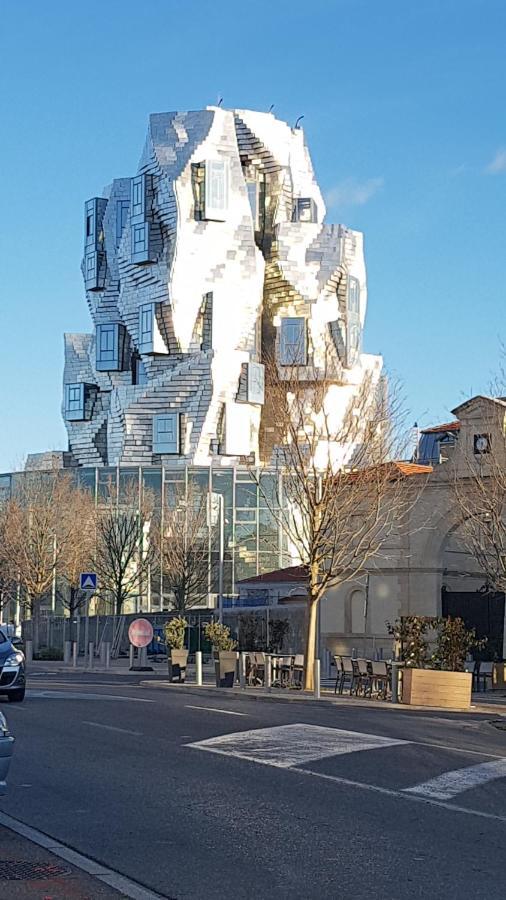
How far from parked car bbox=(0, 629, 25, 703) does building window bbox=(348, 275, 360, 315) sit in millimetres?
82216

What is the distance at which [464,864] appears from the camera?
936cm

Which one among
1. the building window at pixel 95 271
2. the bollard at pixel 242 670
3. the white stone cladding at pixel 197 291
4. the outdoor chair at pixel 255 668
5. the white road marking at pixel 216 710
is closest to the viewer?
the white road marking at pixel 216 710

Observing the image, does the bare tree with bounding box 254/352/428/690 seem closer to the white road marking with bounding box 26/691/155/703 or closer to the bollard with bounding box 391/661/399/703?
the bollard with bounding box 391/661/399/703

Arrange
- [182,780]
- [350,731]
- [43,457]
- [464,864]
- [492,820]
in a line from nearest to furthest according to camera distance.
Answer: [464,864] < [492,820] < [182,780] < [350,731] < [43,457]

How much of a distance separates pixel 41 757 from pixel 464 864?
7380 mm

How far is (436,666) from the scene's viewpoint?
2973 centimetres

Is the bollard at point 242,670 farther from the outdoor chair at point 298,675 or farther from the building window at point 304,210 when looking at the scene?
the building window at point 304,210

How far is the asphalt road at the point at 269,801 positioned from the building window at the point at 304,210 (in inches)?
3472

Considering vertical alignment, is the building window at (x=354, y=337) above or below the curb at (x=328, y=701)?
above

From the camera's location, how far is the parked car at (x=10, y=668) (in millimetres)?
24000

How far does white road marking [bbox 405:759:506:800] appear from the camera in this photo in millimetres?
13188

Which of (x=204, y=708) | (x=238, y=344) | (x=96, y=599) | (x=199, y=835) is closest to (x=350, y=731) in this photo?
(x=204, y=708)

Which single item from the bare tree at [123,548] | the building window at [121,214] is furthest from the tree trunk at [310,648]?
the building window at [121,214]

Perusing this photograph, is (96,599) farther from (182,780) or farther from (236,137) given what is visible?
(182,780)
